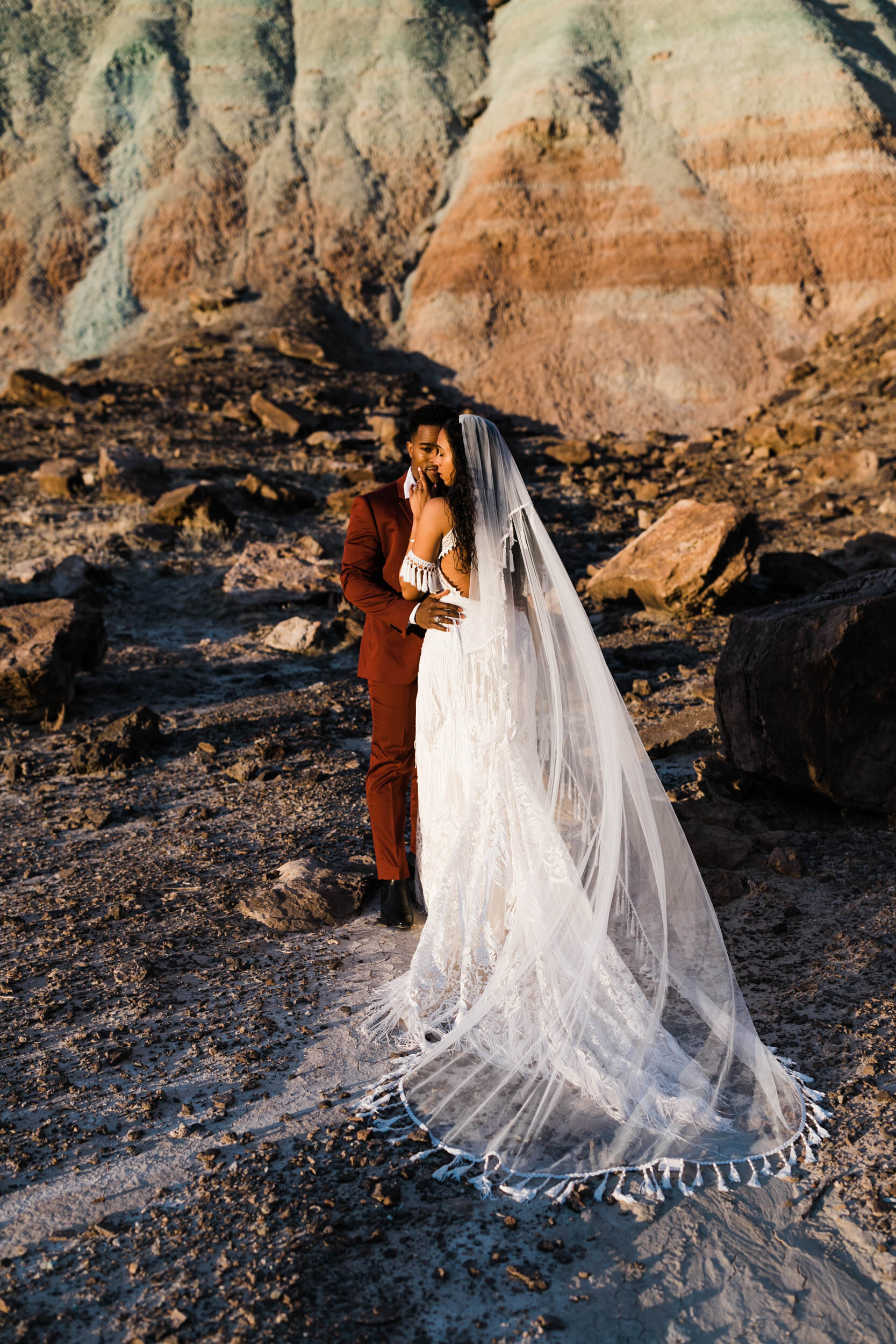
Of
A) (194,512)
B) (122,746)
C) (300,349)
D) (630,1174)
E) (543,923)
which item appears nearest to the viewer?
(630,1174)

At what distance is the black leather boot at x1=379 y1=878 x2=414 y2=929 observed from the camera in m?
3.50

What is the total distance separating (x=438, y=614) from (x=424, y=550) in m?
0.20

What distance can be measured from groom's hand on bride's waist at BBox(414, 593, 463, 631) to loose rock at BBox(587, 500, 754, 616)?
16.9 ft

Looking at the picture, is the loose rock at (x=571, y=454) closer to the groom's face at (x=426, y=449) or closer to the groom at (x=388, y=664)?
the groom at (x=388, y=664)

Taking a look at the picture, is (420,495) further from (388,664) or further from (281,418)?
(281,418)

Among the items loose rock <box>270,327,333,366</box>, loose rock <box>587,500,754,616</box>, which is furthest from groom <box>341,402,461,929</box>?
loose rock <box>270,327,333,366</box>

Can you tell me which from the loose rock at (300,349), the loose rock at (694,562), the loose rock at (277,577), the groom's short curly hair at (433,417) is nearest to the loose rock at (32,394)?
the loose rock at (300,349)

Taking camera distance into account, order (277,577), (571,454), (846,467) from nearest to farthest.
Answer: (277,577)
(846,467)
(571,454)

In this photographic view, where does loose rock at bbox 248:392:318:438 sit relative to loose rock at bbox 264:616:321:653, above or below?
above

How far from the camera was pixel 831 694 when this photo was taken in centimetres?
394

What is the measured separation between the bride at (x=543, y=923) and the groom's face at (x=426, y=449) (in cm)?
8

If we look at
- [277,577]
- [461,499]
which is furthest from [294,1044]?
[277,577]

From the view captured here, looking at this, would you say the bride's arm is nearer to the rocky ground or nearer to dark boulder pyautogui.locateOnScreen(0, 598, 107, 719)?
the rocky ground

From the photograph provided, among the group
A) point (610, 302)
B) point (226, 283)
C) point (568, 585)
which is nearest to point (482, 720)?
point (568, 585)
